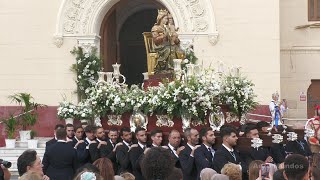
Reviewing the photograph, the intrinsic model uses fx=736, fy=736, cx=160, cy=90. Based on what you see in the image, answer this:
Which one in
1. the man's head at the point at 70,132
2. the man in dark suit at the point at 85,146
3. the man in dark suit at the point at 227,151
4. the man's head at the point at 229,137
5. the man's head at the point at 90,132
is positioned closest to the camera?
the man in dark suit at the point at 227,151

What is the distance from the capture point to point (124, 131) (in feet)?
42.0

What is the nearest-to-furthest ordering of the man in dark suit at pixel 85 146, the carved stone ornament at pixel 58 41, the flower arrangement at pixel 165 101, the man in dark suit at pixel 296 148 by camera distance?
1. the man in dark suit at pixel 296 148
2. the man in dark suit at pixel 85 146
3. the flower arrangement at pixel 165 101
4. the carved stone ornament at pixel 58 41

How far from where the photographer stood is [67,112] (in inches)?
897

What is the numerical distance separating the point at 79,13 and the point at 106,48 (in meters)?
1.74

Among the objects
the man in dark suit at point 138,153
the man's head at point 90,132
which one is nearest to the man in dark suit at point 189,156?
the man in dark suit at point 138,153

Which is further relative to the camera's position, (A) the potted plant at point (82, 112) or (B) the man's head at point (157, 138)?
(A) the potted plant at point (82, 112)

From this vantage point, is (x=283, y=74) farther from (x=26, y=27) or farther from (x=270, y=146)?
(x=270, y=146)

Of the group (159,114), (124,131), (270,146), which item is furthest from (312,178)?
(159,114)

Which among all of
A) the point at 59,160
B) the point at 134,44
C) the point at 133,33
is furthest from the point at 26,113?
the point at 59,160

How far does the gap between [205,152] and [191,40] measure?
13.1m

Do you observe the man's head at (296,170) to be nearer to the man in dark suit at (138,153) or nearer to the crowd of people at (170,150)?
the crowd of people at (170,150)

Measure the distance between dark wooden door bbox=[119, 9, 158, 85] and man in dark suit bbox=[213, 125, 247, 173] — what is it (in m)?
17.8

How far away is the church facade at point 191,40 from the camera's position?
24234mm

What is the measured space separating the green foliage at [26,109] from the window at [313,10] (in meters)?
10.1
